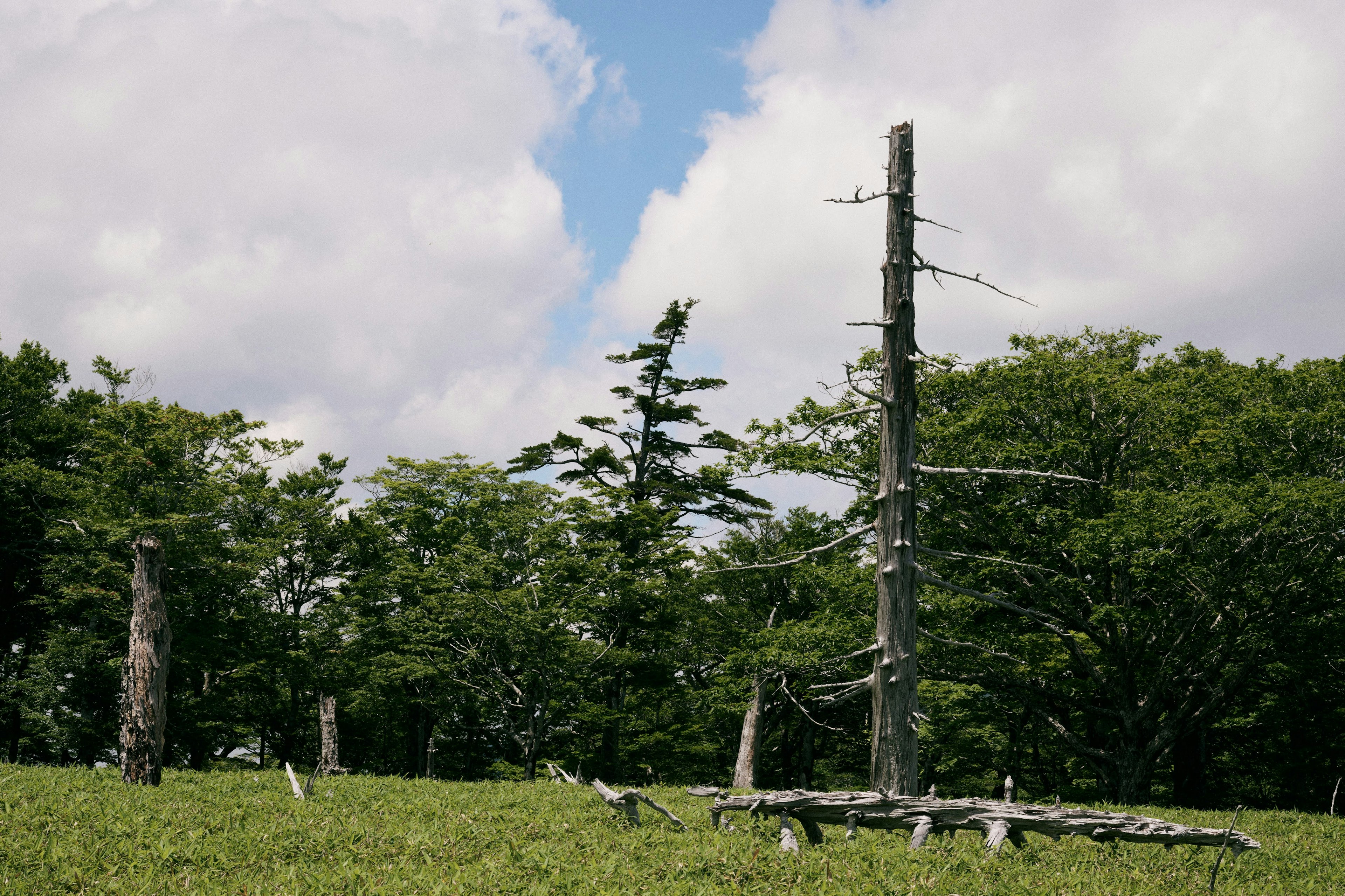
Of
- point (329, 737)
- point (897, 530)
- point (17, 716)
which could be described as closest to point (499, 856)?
point (897, 530)

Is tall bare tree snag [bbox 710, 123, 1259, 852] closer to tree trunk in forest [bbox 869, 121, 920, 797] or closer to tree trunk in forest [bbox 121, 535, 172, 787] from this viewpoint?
tree trunk in forest [bbox 869, 121, 920, 797]

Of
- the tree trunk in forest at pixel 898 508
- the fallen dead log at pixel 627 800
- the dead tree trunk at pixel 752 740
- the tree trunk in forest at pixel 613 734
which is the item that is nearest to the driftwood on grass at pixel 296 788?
the fallen dead log at pixel 627 800

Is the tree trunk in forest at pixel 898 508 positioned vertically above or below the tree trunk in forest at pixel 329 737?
above

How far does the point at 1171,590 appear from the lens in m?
20.0

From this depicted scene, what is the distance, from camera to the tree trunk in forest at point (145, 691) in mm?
11461

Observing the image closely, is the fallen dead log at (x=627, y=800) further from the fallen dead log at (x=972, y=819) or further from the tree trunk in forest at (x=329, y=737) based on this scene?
the tree trunk in forest at (x=329, y=737)

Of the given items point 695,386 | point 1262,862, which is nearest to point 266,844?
point 1262,862

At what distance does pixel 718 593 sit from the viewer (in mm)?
31594

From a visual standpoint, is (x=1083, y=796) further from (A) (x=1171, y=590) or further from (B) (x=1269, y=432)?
(B) (x=1269, y=432)

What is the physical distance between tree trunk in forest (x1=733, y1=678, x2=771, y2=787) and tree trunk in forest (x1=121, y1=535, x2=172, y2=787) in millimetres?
12846

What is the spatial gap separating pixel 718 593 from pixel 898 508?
2227 centimetres

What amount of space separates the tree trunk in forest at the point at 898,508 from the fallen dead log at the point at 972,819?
1.34m

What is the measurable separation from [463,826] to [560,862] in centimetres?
200

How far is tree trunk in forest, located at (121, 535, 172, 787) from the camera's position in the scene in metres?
11.5
